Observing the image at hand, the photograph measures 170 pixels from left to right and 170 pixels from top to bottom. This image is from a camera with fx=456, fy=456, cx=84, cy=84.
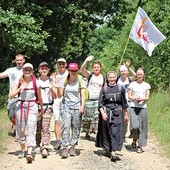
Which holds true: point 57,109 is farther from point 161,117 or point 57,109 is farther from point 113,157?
point 161,117

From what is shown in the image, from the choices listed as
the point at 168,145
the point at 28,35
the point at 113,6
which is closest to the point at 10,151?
the point at 168,145

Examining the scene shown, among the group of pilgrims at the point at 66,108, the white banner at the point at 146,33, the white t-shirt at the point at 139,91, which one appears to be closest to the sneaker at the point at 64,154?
the group of pilgrims at the point at 66,108

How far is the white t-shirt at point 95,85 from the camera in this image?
10172mm

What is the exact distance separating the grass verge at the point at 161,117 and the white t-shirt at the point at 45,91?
2.76 metres

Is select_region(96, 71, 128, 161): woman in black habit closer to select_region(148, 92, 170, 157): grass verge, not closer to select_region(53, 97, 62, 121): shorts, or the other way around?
select_region(53, 97, 62, 121): shorts

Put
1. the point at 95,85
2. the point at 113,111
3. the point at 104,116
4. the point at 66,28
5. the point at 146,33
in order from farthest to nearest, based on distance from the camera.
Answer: the point at 66,28 → the point at 146,33 → the point at 95,85 → the point at 113,111 → the point at 104,116

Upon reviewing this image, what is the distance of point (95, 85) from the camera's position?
10.2 m

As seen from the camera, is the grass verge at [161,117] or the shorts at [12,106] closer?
the shorts at [12,106]

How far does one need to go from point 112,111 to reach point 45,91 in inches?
54.3

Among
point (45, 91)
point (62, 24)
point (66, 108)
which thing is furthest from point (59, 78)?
point (62, 24)

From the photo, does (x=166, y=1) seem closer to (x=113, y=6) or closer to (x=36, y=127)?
(x=113, y=6)

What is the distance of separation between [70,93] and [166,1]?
12.5 meters

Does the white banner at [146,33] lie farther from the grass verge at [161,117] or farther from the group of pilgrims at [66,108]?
the group of pilgrims at [66,108]

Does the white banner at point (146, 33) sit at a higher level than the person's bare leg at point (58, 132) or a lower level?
higher
